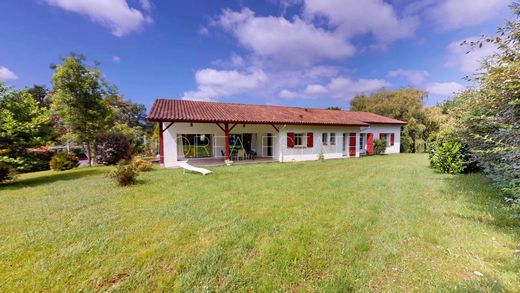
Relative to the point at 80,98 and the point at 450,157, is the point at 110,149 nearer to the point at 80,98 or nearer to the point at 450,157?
the point at 80,98

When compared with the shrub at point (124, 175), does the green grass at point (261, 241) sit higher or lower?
lower

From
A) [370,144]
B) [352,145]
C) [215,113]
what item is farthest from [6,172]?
[370,144]

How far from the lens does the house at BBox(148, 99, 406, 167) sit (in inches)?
492

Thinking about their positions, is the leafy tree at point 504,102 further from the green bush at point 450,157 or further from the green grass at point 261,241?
the green bush at point 450,157

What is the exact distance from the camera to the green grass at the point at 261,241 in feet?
8.11

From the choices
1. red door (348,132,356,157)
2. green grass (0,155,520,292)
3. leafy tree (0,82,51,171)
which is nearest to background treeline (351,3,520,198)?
green grass (0,155,520,292)

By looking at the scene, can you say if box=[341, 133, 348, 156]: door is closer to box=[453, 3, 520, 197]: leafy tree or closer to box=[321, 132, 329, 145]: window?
box=[321, 132, 329, 145]: window

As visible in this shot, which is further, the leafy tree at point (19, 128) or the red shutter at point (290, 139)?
the red shutter at point (290, 139)

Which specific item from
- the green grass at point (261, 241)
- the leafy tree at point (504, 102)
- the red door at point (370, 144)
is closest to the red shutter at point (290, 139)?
the green grass at point (261, 241)

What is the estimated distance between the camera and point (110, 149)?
48.3 feet

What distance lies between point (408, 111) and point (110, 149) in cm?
2996

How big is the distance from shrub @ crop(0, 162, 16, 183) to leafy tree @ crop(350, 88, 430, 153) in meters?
29.5

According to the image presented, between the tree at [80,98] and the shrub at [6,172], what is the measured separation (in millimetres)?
6928

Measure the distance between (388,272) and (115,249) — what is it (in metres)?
3.94
